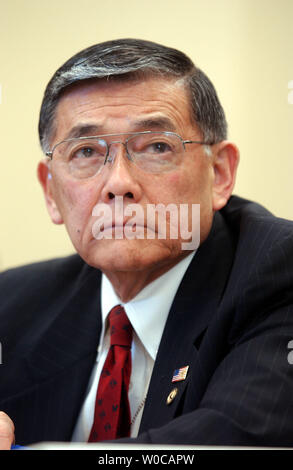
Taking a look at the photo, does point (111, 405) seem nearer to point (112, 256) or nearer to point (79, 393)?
point (79, 393)

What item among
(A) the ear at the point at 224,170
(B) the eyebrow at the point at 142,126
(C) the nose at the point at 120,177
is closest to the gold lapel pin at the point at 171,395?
(C) the nose at the point at 120,177

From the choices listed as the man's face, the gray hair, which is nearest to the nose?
the man's face

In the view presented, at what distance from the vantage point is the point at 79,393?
178 cm

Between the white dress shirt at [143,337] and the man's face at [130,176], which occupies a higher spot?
the man's face at [130,176]

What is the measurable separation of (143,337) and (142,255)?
0.27m

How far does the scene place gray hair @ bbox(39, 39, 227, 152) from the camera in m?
1.72

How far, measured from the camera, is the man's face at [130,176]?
165cm

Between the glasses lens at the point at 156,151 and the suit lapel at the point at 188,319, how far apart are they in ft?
0.96

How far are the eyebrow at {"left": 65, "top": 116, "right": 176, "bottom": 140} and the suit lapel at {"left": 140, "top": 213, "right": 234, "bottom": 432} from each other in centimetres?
38

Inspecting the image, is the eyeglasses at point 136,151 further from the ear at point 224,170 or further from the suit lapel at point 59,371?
the suit lapel at point 59,371

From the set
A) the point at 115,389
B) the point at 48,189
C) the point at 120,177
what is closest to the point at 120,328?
the point at 115,389

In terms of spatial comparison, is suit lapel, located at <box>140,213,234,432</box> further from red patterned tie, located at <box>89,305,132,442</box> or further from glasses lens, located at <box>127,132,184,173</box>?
glasses lens, located at <box>127,132,184,173</box>

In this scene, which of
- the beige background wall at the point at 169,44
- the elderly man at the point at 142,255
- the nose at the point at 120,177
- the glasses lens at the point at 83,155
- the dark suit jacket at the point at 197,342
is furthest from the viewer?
the beige background wall at the point at 169,44

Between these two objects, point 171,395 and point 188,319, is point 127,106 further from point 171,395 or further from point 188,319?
point 171,395
